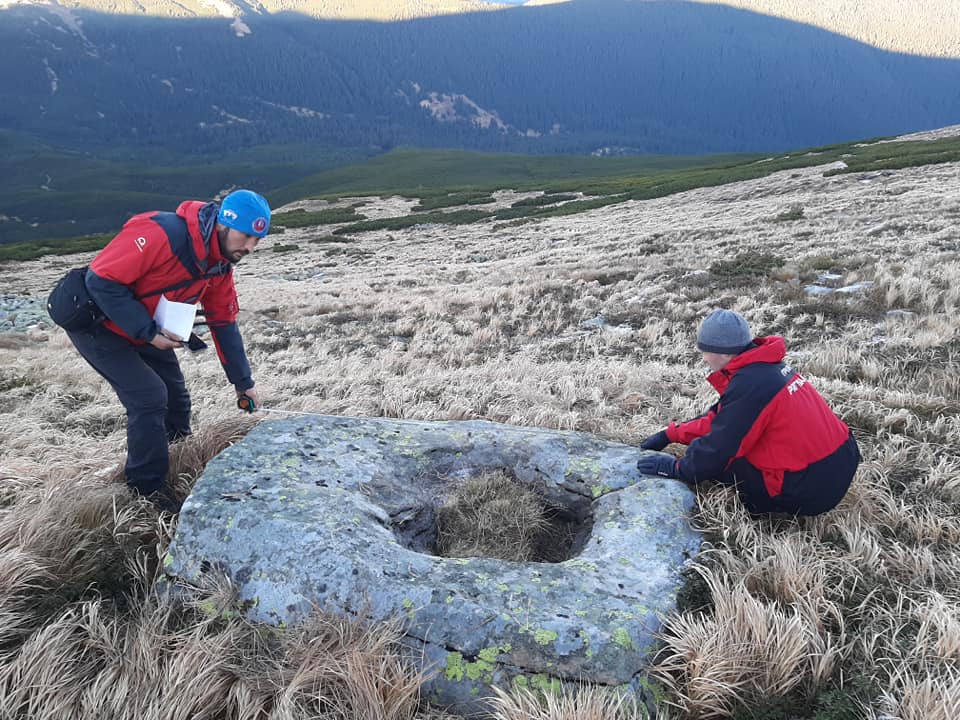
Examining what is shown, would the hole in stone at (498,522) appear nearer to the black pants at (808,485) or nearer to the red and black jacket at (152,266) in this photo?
the black pants at (808,485)

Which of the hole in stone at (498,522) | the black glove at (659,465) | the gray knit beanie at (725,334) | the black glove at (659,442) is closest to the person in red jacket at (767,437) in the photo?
the gray knit beanie at (725,334)

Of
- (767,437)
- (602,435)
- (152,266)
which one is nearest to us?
(767,437)

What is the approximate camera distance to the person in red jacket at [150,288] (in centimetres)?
398

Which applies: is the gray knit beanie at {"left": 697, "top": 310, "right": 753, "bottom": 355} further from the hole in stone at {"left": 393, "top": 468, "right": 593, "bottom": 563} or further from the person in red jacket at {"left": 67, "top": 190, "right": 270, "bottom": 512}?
the person in red jacket at {"left": 67, "top": 190, "right": 270, "bottom": 512}

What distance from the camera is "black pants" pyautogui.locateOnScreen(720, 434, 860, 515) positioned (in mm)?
3512

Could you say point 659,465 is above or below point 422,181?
above

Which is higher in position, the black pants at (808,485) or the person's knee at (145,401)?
the person's knee at (145,401)

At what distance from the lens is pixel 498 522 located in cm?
379

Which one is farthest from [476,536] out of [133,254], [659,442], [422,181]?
[422,181]

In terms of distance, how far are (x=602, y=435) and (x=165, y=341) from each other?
368 centimetres

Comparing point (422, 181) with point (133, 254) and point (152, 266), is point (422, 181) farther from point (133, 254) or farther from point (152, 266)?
point (133, 254)

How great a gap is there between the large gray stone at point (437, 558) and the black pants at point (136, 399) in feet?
2.04

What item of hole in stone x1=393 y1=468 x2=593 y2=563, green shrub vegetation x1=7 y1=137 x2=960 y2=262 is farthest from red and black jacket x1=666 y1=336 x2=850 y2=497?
green shrub vegetation x1=7 y1=137 x2=960 y2=262

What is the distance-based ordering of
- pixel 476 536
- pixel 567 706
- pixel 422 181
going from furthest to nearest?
pixel 422 181
pixel 476 536
pixel 567 706
